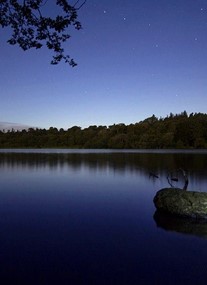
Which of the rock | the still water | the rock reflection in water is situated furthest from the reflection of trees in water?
the still water

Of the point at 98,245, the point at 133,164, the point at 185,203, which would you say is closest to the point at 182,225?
the point at 185,203

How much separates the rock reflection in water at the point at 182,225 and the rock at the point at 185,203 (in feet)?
1.31

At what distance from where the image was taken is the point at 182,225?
1688cm

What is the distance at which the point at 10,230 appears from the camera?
16.3 metres

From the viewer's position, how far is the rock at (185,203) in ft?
59.1

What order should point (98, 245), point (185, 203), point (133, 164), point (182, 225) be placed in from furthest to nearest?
point (133, 164)
point (185, 203)
point (182, 225)
point (98, 245)

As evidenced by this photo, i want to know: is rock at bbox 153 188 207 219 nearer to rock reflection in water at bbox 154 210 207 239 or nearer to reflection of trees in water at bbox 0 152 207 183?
rock reflection in water at bbox 154 210 207 239

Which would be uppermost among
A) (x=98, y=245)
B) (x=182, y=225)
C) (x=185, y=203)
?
(x=185, y=203)

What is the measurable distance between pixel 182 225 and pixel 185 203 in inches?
79.1

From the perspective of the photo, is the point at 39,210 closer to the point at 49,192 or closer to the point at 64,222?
the point at 64,222

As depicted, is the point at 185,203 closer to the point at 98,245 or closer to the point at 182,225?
the point at 182,225

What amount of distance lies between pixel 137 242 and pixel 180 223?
3.97 m

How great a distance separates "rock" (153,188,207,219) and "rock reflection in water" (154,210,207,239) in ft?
1.31

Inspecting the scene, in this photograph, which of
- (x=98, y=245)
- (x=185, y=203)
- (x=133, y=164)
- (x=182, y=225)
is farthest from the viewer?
(x=133, y=164)
